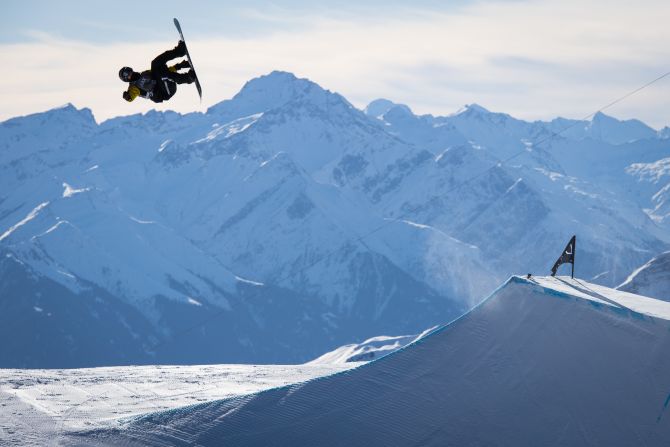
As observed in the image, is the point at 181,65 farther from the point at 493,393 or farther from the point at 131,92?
the point at 493,393

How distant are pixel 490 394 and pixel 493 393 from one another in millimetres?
133

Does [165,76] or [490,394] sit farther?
[490,394]

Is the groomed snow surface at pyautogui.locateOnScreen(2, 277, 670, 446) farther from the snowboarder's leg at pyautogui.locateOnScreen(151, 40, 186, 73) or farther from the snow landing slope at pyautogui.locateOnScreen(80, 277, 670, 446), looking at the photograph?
the snowboarder's leg at pyautogui.locateOnScreen(151, 40, 186, 73)

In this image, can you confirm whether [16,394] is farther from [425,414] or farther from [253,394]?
[425,414]

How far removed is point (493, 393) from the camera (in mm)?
→ 49656

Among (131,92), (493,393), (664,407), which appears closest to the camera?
(131,92)

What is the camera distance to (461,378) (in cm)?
5038

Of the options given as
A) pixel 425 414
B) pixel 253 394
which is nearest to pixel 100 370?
pixel 253 394

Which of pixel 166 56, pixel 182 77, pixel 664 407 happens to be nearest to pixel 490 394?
pixel 664 407

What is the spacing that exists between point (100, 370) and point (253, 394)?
31.0 metres

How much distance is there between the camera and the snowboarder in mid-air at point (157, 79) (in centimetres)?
3556

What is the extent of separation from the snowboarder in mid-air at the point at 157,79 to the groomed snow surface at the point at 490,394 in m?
19.1

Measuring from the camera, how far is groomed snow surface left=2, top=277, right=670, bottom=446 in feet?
159

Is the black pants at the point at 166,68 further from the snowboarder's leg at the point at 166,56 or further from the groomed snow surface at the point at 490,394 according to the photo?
the groomed snow surface at the point at 490,394
